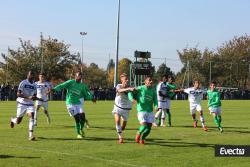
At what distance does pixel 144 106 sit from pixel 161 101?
7.20 meters

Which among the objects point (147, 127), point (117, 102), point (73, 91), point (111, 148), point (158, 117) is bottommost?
point (111, 148)

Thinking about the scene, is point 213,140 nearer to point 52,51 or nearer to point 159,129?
point 159,129

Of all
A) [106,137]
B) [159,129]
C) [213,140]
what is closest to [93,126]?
[159,129]

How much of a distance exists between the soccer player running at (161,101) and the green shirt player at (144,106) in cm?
558

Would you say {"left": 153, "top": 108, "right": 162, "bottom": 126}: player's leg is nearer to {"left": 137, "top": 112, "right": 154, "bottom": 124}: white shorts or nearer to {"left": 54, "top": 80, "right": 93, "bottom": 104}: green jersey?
{"left": 54, "top": 80, "right": 93, "bottom": 104}: green jersey

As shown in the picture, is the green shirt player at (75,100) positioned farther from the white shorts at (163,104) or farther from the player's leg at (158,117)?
the white shorts at (163,104)

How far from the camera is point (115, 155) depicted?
12.9 m

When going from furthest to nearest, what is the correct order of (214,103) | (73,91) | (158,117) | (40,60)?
(40,60)
(158,117)
(214,103)
(73,91)

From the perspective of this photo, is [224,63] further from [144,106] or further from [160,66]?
[144,106]

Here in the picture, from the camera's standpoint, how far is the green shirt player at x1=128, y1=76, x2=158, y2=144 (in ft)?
50.3

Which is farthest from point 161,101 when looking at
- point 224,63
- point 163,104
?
point 224,63

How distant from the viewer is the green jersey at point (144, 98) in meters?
15.4

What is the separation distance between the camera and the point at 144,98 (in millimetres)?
15461

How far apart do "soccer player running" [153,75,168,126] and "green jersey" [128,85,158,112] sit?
5.56 metres
